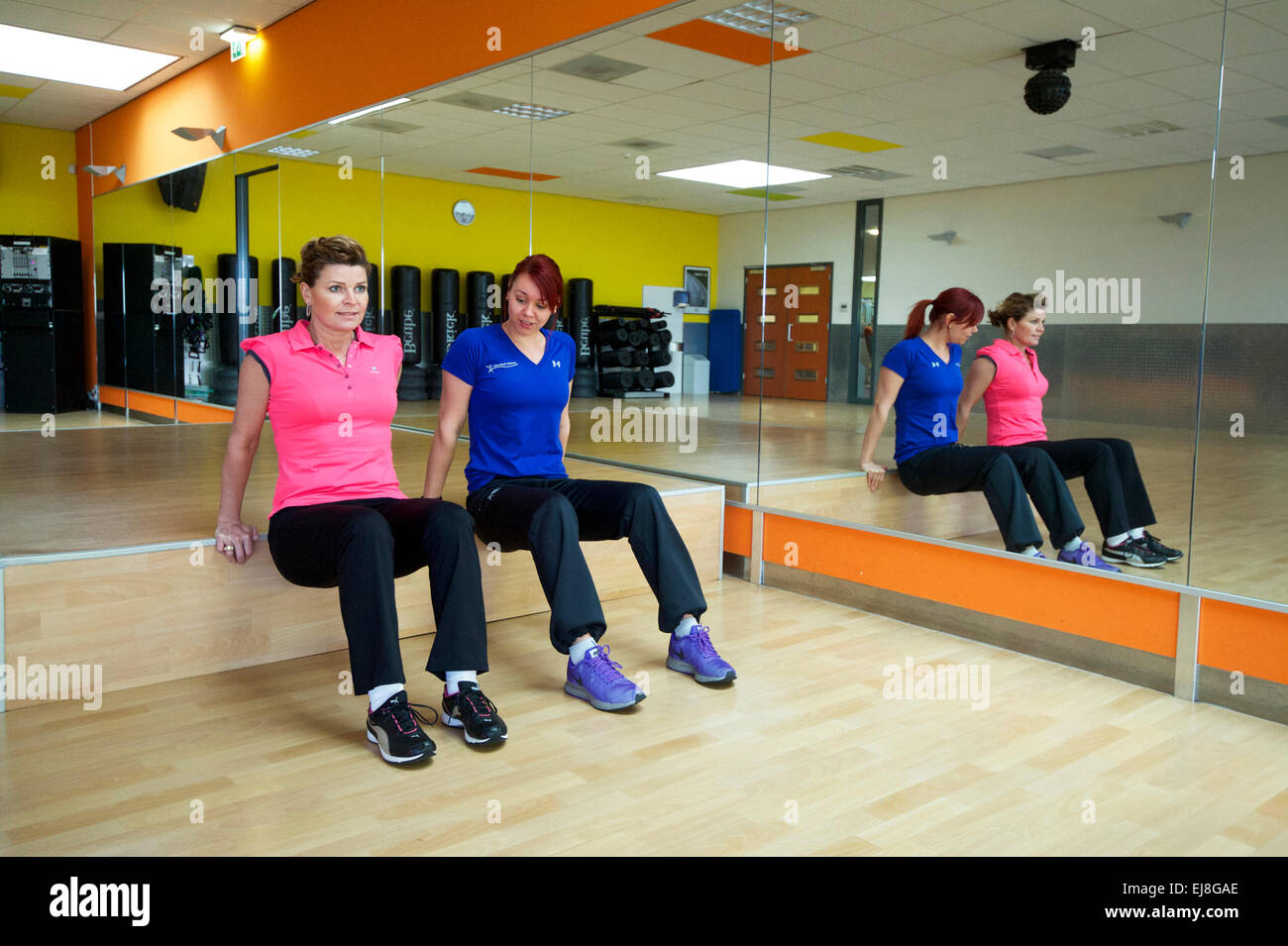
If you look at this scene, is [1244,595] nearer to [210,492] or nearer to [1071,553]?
[1071,553]

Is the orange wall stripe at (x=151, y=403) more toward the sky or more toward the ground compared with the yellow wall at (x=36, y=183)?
more toward the ground

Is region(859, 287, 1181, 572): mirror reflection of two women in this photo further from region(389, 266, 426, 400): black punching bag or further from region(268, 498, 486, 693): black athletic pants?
region(389, 266, 426, 400): black punching bag

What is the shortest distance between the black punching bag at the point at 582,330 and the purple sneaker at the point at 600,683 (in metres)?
4.44

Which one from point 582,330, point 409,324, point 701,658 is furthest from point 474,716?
point 582,330

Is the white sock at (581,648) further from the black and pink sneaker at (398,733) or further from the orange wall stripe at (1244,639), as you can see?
the orange wall stripe at (1244,639)

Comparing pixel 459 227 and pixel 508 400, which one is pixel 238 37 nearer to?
pixel 459 227

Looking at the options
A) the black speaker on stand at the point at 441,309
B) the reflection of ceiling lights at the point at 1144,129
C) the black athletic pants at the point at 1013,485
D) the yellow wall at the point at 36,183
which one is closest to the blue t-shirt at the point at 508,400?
the black athletic pants at the point at 1013,485

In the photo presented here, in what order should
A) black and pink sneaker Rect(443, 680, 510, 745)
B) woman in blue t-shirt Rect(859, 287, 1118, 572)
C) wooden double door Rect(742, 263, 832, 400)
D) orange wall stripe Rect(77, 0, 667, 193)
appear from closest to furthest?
black and pink sneaker Rect(443, 680, 510, 745)
woman in blue t-shirt Rect(859, 287, 1118, 572)
wooden double door Rect(742, 263, 832, 400)
orange wall stripe Rect(77, 0, 667, 193)

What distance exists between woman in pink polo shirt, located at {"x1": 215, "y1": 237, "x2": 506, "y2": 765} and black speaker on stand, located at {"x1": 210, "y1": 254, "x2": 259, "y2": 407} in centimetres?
481

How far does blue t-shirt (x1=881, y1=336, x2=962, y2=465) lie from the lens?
11.4ft

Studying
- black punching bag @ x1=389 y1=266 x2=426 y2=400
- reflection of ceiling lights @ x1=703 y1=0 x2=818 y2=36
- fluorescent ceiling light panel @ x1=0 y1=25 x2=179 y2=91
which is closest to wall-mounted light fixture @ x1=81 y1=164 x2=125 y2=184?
fluorescent ceiling light panel @ x1=0 y1=25 x2=179 y2=91

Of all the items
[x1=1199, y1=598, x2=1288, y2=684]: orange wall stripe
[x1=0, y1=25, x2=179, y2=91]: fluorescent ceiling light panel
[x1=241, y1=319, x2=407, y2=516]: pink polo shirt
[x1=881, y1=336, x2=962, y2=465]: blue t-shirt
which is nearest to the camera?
[x1=241, y1=319, x2=407, y2=516]: pink polo shirt

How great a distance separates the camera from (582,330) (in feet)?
26.5

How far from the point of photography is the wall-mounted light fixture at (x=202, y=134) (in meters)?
7.21
